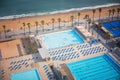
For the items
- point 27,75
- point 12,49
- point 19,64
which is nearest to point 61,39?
point 12,49

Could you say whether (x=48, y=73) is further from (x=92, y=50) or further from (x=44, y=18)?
(x=44, y=18)

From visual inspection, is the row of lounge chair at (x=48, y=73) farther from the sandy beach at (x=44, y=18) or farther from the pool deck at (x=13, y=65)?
the sandy beach at (x=44, y=18)

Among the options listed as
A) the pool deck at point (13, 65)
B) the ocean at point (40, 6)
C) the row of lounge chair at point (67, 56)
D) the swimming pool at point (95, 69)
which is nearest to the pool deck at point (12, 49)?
the pool deck at point (13, 65)

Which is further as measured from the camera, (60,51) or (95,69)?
(60,51)

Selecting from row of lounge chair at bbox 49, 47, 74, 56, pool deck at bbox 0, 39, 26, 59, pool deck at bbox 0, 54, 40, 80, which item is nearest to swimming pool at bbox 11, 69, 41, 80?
pool deck at bbox 0, 54, 40, 80

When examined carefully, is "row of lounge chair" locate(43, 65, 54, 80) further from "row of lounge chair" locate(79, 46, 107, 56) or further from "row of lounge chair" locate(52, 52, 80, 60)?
"row of lounge chair" locate(79, 46, 107, 56)

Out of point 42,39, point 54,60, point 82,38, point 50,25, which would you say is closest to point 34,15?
point 50,25
